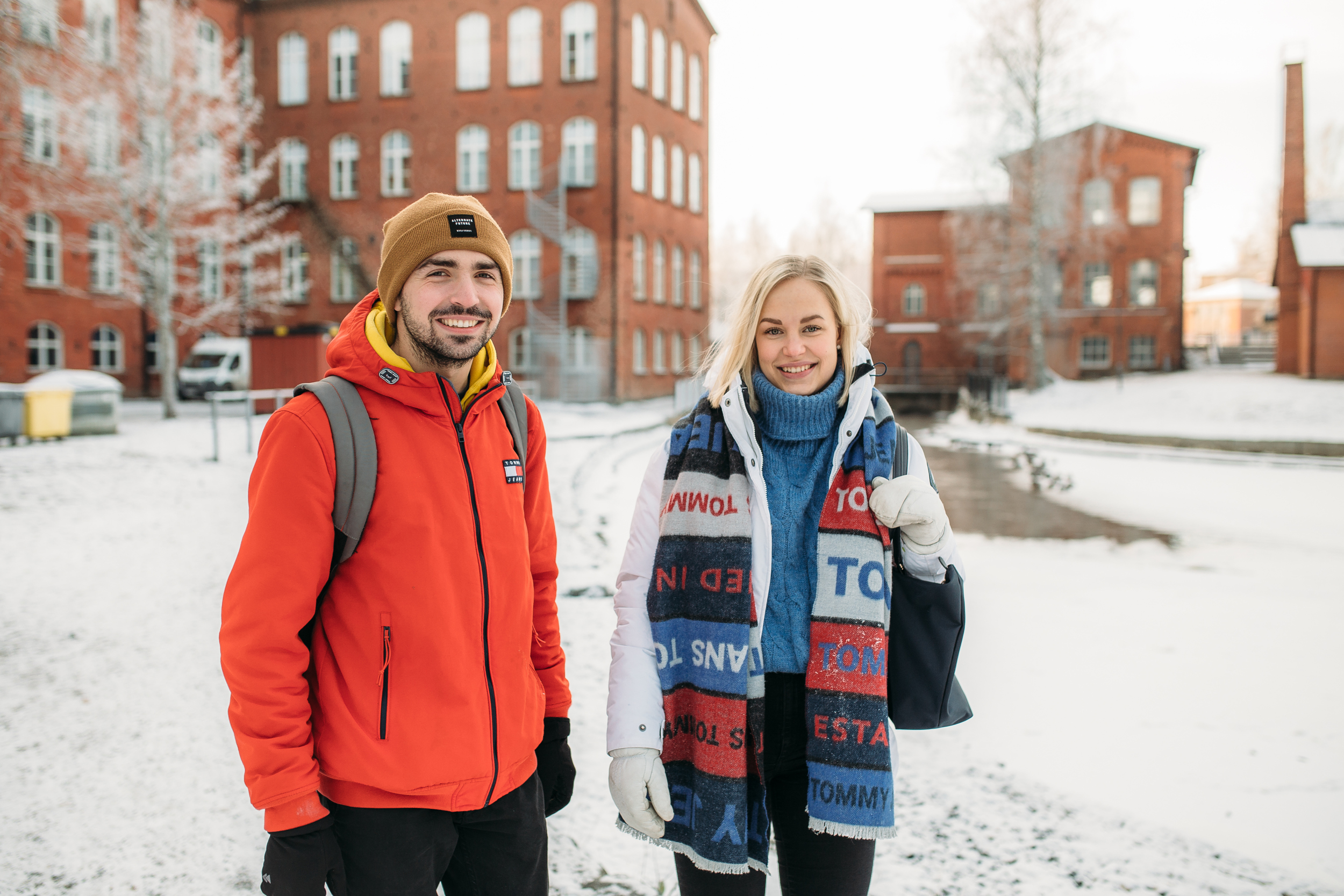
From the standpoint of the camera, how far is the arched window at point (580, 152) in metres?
30.6

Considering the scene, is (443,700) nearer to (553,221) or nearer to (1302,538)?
(1302,538)

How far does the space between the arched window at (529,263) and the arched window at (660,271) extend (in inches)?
174

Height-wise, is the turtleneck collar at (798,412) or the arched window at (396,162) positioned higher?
the arched window at (396,162)

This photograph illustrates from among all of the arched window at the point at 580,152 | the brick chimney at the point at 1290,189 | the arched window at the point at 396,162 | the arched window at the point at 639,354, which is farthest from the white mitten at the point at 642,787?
the brick chimney at the point at 1290,189

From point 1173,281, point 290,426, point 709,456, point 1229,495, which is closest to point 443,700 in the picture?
point 290,426

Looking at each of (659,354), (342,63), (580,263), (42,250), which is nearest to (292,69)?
(342,63)

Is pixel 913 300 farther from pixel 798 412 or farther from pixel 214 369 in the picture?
pixel 798 412

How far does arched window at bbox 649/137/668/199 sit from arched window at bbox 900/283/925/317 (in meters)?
19.2

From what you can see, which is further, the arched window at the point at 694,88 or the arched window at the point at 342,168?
the arched window at the point at 694,88

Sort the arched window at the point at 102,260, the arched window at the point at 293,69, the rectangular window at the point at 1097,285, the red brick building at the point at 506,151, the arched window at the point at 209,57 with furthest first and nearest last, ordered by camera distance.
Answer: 1. the rectangular window at the point at 1097,285
2. the arched window at the point at 293,69
3. the red brick building at the point at 506,151
4. the arched window at the point at 102,260
5. the arched window at the point at 209,57

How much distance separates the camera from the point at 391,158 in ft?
106

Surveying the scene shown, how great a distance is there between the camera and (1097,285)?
4241 cm

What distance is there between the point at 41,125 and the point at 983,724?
1036 inches

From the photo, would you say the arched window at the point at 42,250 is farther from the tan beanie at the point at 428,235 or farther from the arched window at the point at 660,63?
the tan beanie at the point at 428,235
